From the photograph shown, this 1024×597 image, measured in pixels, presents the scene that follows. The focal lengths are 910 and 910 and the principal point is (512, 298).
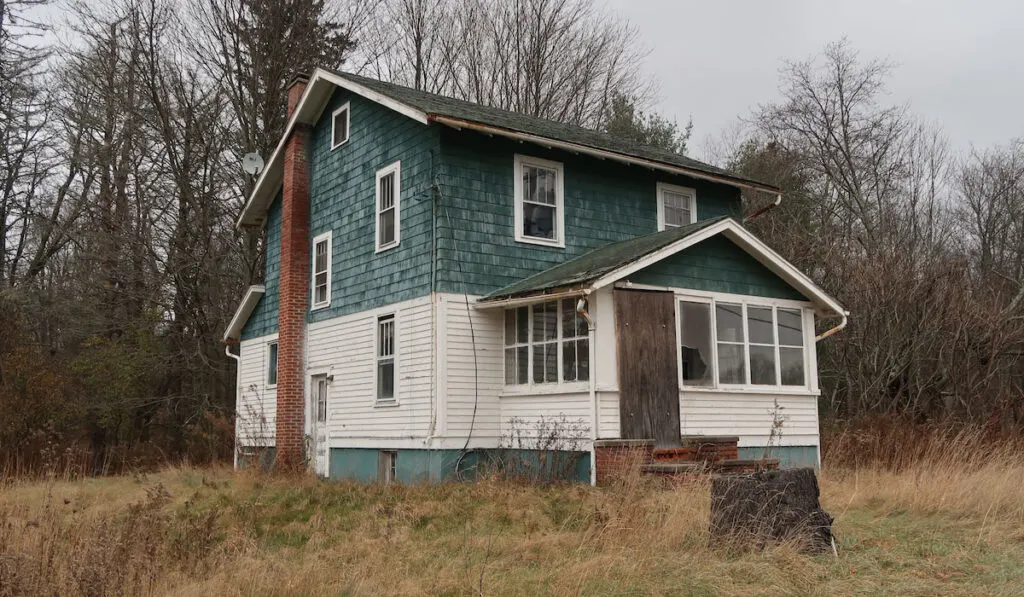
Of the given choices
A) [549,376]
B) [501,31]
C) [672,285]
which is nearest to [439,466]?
[549,376]

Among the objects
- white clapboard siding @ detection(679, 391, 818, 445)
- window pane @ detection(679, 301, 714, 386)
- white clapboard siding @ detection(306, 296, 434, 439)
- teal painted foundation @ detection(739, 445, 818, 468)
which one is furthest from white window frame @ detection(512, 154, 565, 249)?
teal painted foundation @ detection(739, 445, 818, 468)

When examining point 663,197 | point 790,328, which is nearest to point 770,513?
point 790,328

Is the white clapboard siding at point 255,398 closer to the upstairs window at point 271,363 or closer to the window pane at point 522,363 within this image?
the upstairs window at point 271,363

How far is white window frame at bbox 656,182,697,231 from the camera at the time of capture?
711 inches

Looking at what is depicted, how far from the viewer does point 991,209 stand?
34.1 m

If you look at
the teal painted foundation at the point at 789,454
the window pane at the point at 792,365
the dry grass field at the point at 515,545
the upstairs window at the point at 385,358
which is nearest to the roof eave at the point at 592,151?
the upstairs window at the point at 385,358

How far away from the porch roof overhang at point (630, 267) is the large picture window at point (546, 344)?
0.50 metres

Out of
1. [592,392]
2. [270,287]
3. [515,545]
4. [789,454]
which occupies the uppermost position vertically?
[270,287]

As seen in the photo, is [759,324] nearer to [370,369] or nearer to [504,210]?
[504,210]

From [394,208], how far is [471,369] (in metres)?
3.42

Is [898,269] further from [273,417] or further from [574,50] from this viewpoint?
[574,50]

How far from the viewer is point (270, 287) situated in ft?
68.2

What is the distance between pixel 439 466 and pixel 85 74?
59.8 feet

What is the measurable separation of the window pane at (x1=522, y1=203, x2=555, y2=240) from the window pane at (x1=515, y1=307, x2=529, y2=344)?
1.61 metres
